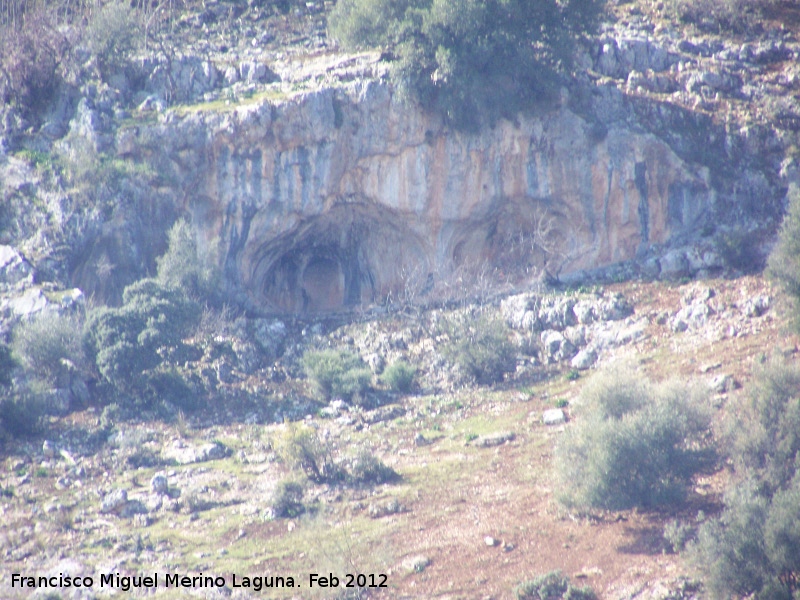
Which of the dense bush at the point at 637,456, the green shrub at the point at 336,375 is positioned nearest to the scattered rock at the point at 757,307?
the dense bush at the point at 637,456

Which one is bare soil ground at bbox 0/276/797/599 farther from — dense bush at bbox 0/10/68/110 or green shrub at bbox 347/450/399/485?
dense bush at bbox 0/10/68/110

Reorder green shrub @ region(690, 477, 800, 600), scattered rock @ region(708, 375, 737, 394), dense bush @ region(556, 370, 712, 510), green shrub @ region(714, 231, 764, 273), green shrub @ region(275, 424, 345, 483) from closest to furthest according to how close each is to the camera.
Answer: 1. green shrub @ region(690, 477, 800, 600)
2. dense bush @ region(556, 370, 712, 510)
3. green shrub @ region(275, 424, 345, 483)
4. scattered rock @ region(708, 375, 737, 394)
5. green shrub @ region(714, 231, 764, 273)

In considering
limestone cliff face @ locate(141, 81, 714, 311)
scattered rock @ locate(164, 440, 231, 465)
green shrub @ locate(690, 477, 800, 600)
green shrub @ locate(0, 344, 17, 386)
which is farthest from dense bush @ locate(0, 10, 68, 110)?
green shrub @ locate(690, 477, 800, 600)

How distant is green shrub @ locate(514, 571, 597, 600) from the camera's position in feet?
51.7

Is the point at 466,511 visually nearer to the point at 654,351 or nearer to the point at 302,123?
the point at 654,351

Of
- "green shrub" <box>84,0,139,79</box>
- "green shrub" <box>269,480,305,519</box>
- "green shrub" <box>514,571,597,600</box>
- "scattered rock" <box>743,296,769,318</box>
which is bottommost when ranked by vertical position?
"green shrub" <box>514,571,597,600</box>

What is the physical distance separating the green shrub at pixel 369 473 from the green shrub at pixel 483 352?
6572 millimetres

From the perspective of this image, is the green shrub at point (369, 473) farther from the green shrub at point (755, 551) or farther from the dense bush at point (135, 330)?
the dense bush at point (135, 330)

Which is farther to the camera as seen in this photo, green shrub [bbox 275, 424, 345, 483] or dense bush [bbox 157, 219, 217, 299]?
dense bush [bbox 157, 219, 217, 299]

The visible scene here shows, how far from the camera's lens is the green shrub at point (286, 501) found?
788 inches

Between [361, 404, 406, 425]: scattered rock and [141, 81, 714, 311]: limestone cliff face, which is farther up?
[141, 81, 714, 311]: limestone cliff face

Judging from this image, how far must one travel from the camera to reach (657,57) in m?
33.4

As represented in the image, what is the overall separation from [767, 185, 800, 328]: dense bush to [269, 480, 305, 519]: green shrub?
13.3 meters

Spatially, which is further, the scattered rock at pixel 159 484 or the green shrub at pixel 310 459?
the green shrub at pixel 310 459
